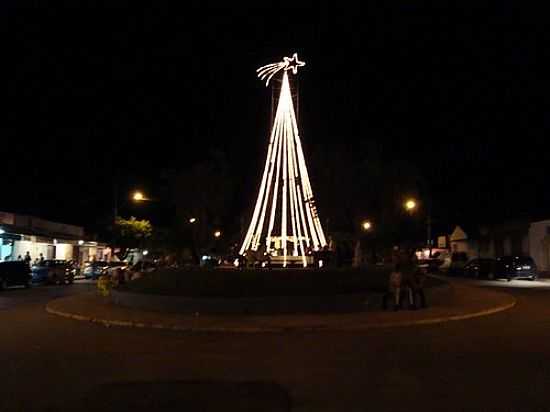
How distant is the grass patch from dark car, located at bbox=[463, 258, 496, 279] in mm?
23201

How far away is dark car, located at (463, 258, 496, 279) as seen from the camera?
4780 centimetres

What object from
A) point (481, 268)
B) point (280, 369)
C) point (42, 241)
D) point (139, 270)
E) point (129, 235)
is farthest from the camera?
point (129, 235)

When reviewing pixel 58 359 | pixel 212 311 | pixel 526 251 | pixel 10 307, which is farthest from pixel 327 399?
pixel 526 251

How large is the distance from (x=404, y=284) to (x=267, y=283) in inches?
195

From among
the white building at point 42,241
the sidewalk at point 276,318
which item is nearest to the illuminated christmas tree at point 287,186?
the sidewalk at point 276,318

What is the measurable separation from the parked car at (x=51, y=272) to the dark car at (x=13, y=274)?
4.13 m

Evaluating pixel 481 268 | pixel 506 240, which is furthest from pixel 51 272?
pixel 506 240

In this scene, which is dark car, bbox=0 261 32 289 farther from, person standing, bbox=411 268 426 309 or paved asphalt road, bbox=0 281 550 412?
person standing, bbox=411 268 426 309

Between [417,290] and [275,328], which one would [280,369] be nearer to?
[275,328]

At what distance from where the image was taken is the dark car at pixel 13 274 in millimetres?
36500

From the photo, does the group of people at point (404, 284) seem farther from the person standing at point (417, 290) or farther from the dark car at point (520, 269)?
the dark car at point (520, 269)

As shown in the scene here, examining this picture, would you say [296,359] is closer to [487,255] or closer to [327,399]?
[327,399]

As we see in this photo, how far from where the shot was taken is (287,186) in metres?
37.0

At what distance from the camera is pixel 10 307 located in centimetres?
2528
